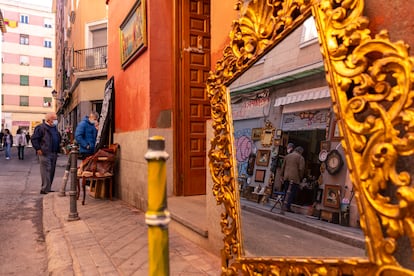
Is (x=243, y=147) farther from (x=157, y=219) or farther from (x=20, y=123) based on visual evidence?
(x=20, y=123)

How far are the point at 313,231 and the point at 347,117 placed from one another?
657mm

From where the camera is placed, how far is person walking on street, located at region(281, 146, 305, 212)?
6.56 feet

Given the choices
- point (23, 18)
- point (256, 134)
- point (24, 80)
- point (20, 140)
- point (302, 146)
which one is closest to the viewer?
point (302, 146)

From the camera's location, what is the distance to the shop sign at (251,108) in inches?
91.1

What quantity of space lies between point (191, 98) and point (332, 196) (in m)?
3.86

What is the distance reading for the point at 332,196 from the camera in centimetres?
176

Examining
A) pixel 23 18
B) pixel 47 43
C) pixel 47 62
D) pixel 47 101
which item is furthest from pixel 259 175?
pixel 23 18

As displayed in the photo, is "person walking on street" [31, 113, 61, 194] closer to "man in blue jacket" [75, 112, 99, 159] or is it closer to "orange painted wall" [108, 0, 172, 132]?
"man in blue jacket" [75, 112, 99, 159]

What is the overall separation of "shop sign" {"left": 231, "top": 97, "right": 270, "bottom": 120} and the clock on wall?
0.61 meters

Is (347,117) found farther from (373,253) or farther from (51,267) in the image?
(51,267)

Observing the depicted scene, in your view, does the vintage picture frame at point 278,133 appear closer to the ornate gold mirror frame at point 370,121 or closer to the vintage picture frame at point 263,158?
the vintage picture frame at point 263,158

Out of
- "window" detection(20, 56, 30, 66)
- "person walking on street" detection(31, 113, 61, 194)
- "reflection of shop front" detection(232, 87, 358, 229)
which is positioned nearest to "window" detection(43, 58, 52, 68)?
"window" detection(20, 56, 30, 66)

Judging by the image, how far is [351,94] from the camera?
1.64 metres

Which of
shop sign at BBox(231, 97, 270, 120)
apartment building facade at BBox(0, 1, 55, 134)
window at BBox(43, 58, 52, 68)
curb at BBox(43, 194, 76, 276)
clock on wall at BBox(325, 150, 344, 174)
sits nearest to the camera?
clock on wall at BBox(325, 150, 344, 174)
